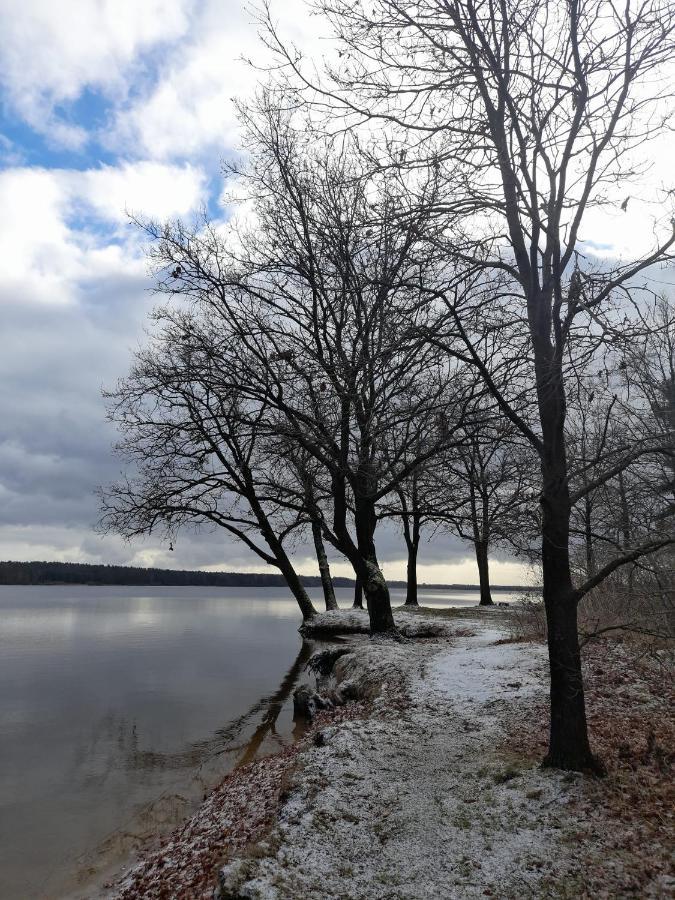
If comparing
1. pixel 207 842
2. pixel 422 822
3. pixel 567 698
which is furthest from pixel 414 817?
pixel 207 842

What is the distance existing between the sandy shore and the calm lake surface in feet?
3.80

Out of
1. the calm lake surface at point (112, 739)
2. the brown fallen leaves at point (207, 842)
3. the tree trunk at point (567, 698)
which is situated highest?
the tree trunk at point (567, 698)

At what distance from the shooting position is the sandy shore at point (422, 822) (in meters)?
4.65

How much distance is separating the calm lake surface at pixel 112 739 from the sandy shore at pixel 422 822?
1.16 meters

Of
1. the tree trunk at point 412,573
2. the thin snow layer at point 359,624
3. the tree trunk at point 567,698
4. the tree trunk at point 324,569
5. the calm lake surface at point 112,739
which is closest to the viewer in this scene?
the tree trunk at point 567,698

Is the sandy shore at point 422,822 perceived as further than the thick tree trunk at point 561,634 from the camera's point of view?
No

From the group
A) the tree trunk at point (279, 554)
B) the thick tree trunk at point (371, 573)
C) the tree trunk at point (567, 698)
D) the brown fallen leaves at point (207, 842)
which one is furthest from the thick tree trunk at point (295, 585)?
the tree trunk at point (567, 698)

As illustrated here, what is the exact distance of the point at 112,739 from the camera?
38.7ft

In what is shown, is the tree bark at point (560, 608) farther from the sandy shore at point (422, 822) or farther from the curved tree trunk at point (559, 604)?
the sandy shore at point (422, 822)

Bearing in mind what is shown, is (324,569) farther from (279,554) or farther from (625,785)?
(625,785)

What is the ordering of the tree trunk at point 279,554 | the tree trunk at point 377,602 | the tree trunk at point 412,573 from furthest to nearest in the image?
1. the tree trunk at point 412,573
2. the tree trunk at point 279,554
3. the tree trunk at point 377,602

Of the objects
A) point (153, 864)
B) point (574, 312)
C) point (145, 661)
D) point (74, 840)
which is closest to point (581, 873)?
point (153, 864)

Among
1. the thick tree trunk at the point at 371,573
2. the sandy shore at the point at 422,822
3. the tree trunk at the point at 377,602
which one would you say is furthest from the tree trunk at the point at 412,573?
the sandy shore at the point at 422,822

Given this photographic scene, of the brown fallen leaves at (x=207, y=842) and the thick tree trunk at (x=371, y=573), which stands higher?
the thick tree trunk at (x=371, y=573)
